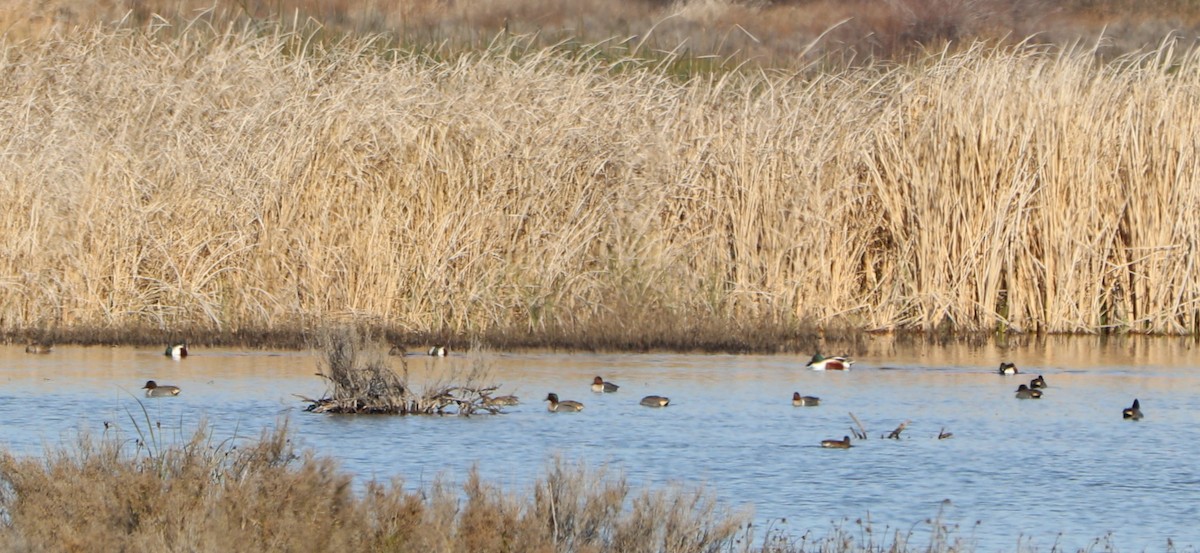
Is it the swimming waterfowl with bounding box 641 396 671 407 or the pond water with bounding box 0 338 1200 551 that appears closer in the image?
the pond water with bounding box 0 338 1200 551

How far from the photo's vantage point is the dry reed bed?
731 inches

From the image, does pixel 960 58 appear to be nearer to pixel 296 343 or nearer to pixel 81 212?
pixel 296 343

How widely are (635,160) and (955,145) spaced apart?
3.04 meters

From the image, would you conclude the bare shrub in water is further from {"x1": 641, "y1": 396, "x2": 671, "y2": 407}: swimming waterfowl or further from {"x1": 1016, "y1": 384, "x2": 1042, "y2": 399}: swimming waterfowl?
{"x1": 1016, "y1": 384, "x2": 1042, "y2": 399}: swimming waterfowl

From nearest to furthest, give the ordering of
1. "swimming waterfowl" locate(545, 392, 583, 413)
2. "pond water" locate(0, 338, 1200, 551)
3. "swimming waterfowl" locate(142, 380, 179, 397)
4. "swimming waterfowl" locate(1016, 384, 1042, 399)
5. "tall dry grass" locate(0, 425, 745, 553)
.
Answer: "tall dry grass" locate(0, 425, 745, 553) → "pond water" locate(0, 338, 1200, 551) → "swimming waterfowl" locate(545, 392, 583, 413) → "swimming waterfowl" locate(142, 380, 179, 397) → "swimming waterfowl" locate(1016, 384, 1042, 399)

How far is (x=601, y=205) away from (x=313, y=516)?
11703 mm

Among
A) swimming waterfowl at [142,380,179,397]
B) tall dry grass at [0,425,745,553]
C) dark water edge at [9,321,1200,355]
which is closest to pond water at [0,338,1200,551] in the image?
swimming waterfowl at [142,380,179,397]

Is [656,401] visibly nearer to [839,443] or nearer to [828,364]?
[839,443]

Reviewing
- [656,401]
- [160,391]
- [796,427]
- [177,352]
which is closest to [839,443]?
[796,427]

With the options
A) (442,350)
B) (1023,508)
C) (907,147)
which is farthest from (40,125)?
(1023,508)

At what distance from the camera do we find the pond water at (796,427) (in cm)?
1009

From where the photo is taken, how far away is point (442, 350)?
1691cm

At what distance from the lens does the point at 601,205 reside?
62.0ft

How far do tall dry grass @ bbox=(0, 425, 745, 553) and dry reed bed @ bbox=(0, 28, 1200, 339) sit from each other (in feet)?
34.8
